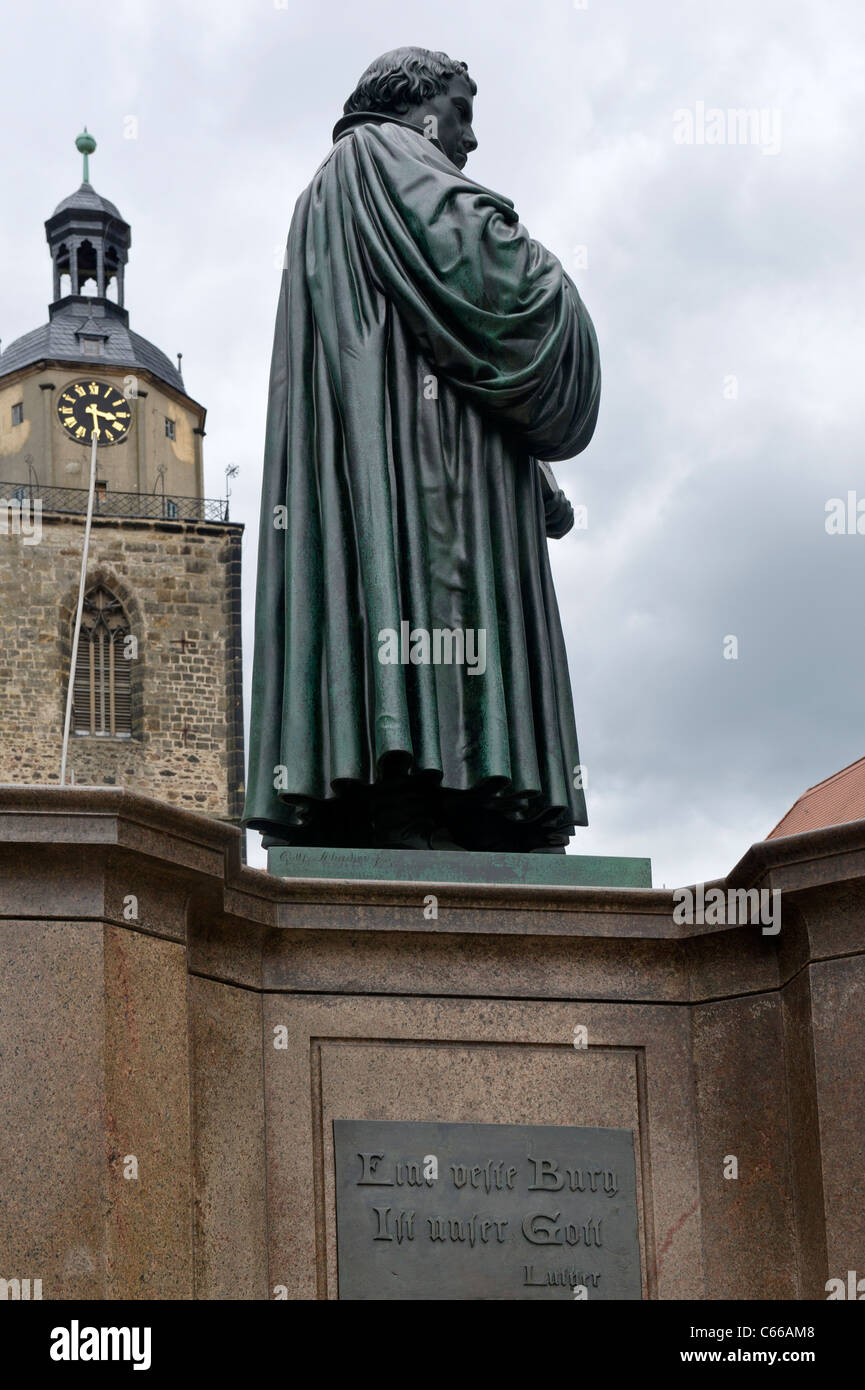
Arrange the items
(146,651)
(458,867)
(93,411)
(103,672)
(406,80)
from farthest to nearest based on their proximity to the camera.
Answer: (93,411) → (103,672) → (146,651) → (406,80) → (458,867)

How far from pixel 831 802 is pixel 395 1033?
2492cm

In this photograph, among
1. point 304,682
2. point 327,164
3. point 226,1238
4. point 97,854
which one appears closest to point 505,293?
point 327,164

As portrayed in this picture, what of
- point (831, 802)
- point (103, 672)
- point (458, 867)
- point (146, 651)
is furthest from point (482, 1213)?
point (103, 672)

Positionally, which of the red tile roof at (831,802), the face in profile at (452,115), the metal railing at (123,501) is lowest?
the face in profile at (452,115)

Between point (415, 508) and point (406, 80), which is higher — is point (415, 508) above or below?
below

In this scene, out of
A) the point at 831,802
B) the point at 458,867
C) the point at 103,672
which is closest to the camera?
the point at 458,867

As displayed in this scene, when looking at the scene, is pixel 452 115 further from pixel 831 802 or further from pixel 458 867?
pixel 831 802

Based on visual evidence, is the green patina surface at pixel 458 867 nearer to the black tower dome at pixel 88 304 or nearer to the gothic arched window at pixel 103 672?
the gothic arched window at pixel 103 672

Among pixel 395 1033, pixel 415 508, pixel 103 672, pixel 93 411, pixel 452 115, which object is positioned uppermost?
pixel 93 411

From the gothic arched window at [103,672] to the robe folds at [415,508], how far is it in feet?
221

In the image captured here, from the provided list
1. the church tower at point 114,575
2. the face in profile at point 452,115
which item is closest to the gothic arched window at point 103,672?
the church tower at point 114,575

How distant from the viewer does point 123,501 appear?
81.0m

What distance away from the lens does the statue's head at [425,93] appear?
8.51 m

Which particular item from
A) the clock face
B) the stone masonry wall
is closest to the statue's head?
the stone masonry wall
